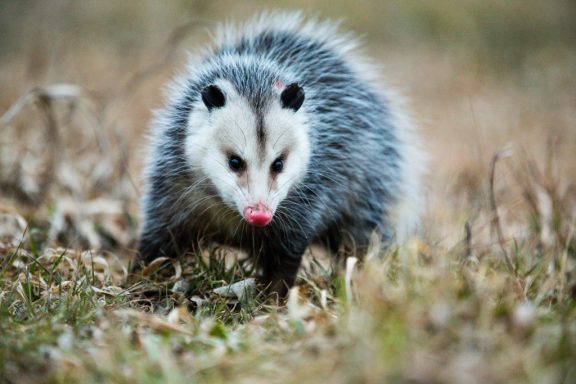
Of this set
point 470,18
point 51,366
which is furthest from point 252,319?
point 470,18

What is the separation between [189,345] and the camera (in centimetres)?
184

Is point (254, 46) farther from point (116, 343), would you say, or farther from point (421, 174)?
point (116, 343)

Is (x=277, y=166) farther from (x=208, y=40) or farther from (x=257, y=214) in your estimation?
(x=208, y=40)

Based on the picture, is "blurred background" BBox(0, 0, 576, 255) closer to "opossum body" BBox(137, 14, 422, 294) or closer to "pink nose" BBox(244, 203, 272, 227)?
"opossum body" BBox(137, 14, 422, 294)

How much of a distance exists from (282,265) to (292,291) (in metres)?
0.56

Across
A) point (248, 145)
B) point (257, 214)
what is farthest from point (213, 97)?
point (257, 214)

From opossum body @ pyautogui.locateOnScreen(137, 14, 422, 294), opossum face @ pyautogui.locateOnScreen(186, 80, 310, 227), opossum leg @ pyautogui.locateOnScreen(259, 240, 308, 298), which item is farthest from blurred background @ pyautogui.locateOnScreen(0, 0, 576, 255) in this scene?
opossum face @ pyautogui.locateOnScreen(186, 80, 310, 227)

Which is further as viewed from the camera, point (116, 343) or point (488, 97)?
point (488, 97)

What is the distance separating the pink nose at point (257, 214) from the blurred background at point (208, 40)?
3.19 feet

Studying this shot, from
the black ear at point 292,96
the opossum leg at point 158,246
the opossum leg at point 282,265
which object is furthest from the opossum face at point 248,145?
the opossum leg at point 158,246

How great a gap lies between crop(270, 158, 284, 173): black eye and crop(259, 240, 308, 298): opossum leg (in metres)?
0.39

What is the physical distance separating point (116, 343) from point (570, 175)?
141 inches

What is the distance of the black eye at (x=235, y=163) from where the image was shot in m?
2.44

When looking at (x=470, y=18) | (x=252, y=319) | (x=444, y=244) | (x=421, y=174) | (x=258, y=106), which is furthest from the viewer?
(x=470, y=18)
